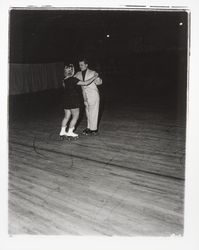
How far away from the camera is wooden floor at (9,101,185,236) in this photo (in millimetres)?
2879

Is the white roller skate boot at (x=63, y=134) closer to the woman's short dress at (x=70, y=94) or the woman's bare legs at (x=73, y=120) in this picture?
the woman's bare legs at (x=73, y=120)

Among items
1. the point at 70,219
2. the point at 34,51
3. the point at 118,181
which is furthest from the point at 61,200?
the point at 34,51

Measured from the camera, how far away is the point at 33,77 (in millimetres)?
11789

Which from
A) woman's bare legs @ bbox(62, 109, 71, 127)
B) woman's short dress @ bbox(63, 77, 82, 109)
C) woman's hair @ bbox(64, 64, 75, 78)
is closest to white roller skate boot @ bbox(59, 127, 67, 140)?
woman's bare legs @ bbox(62, 109, 71, 127)

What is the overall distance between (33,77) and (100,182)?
28.6ft

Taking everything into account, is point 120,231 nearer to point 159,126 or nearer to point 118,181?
point 118,181

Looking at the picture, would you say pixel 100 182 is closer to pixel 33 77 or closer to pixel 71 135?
pixel 71 135

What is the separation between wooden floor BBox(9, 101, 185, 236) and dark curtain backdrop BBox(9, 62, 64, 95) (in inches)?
203

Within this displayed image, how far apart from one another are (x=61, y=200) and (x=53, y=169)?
0.89 metres

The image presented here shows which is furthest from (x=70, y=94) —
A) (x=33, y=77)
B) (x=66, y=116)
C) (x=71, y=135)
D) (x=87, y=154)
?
(x=33, y=77)

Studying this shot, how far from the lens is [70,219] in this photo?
2.97 m

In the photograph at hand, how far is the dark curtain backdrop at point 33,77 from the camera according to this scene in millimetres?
11008

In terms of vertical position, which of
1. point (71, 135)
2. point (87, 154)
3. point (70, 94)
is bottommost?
point (87, 154)

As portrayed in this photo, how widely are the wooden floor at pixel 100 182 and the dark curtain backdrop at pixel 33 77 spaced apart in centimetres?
516
